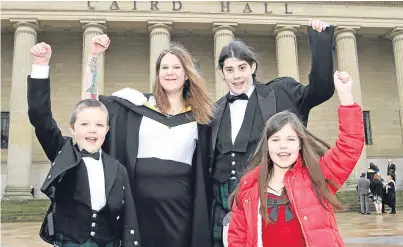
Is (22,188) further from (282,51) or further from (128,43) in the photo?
(282,51)

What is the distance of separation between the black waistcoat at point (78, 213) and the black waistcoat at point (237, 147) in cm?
116

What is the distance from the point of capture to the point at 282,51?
28.3 m

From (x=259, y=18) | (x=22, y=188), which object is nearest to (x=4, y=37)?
(x=22, y=188)

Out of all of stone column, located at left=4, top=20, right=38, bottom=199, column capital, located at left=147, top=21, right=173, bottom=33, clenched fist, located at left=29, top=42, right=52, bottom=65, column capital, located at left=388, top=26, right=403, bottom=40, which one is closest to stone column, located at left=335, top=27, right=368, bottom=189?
column capital, located at left=388, top=26, right=403, bottom=40

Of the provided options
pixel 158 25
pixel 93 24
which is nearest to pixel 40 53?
pixel 158 25

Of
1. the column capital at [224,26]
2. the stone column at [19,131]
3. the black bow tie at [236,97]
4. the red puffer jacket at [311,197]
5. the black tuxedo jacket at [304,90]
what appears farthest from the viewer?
the column capital at [224,26]

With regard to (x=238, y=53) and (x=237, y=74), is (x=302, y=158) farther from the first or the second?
(x=238, y=53)

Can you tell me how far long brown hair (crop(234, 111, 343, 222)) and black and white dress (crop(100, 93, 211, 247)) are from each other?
55cm

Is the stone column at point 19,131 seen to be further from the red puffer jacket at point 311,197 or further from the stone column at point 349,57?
the red puffer jacket at point 311,197

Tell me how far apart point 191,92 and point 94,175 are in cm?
131

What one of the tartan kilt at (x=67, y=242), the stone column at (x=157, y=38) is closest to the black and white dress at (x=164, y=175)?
the tartan kilt at (x=67, y=242)

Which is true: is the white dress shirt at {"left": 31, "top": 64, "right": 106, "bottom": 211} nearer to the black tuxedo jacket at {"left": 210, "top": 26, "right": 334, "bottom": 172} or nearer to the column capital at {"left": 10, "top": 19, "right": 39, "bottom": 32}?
the black tuxedo jacket at {"left": 210, "top": 26, "right": 334, "bottom": 172}

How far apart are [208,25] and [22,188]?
15.4m

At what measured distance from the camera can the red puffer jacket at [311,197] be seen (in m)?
3.26
